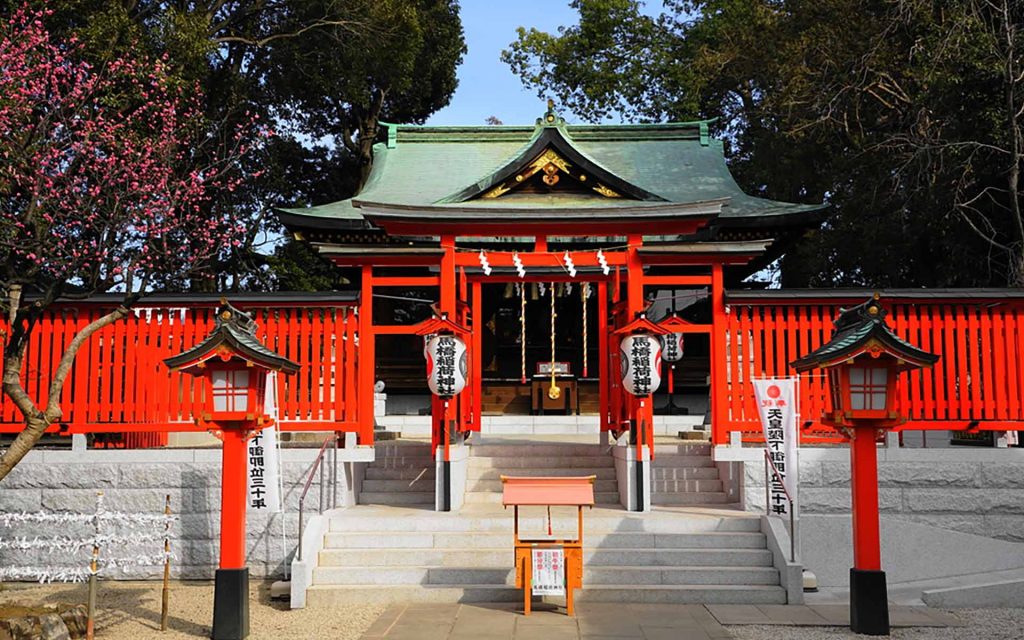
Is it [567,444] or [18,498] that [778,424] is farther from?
[18,498]

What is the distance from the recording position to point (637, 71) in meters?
34.6

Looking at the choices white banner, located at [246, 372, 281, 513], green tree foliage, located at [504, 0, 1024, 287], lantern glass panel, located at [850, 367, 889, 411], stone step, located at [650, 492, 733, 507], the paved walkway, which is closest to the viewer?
the paved walkway

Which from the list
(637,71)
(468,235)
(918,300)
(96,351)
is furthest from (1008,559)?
(637,71)

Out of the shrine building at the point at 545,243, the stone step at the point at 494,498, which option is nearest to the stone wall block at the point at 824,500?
the shrine building at the point at 545,243

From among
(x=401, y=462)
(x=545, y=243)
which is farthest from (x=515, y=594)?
(x=545, y=243)

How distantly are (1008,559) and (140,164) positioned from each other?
660 inches

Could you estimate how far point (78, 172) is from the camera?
17.9 m

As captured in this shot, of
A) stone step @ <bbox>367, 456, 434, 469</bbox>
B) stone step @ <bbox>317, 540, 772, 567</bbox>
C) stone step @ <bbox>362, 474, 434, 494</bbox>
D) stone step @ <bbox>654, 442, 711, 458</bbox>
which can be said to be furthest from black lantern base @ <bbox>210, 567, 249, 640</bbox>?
stone step @ <bbox>654, 442, 711, 458</bbox>

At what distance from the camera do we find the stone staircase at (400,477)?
12875mm

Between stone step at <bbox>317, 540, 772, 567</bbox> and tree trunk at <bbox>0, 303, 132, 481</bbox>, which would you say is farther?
stone step at <bbox>317, 540, 772, 567</bbox>

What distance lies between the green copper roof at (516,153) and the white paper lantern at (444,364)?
5548 millimetres

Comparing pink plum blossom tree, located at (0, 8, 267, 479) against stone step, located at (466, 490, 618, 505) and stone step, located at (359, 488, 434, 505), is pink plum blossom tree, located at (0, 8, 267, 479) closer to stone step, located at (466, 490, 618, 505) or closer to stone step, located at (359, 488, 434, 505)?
stone step, located at (359, 488, 434, 505)

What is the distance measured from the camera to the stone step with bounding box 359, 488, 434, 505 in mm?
12820

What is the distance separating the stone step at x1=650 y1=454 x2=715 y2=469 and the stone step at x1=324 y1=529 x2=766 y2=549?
89.0 inches
